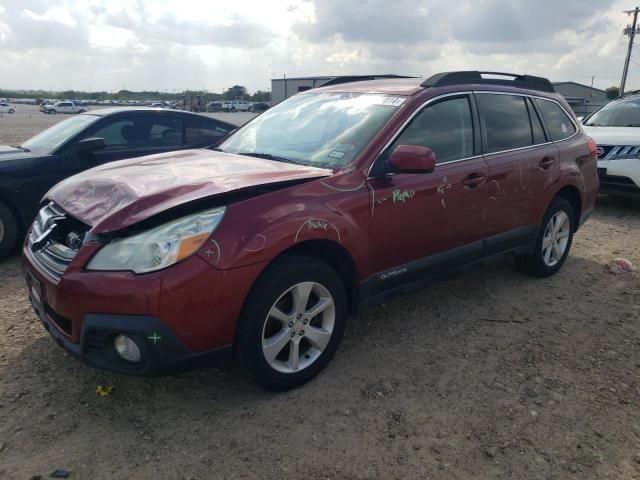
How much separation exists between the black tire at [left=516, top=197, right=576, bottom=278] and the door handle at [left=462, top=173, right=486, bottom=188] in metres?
1.18

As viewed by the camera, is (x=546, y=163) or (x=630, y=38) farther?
(x=630, y=38)

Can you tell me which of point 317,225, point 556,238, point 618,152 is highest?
point 618,152

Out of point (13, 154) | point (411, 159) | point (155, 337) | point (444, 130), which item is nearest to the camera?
point (155, 337)

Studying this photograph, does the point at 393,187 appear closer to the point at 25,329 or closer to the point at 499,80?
the point at 499,80

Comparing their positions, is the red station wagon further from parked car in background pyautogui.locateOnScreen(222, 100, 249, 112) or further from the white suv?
parked car in background pyautogui.locateOnScreen(222, 100, 249, 112)

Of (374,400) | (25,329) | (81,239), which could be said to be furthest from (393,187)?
(25,329)

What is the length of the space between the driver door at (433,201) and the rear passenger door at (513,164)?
16cm

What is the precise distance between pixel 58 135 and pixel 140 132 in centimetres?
89

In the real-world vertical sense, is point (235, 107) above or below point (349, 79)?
above

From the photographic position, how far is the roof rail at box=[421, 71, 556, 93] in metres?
3.90

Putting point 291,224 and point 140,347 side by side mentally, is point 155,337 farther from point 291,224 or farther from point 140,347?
point 291,224

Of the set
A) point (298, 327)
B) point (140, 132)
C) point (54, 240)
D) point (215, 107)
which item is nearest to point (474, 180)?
point (298, 327)

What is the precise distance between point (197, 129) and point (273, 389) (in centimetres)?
464

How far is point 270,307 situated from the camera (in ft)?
9.27
